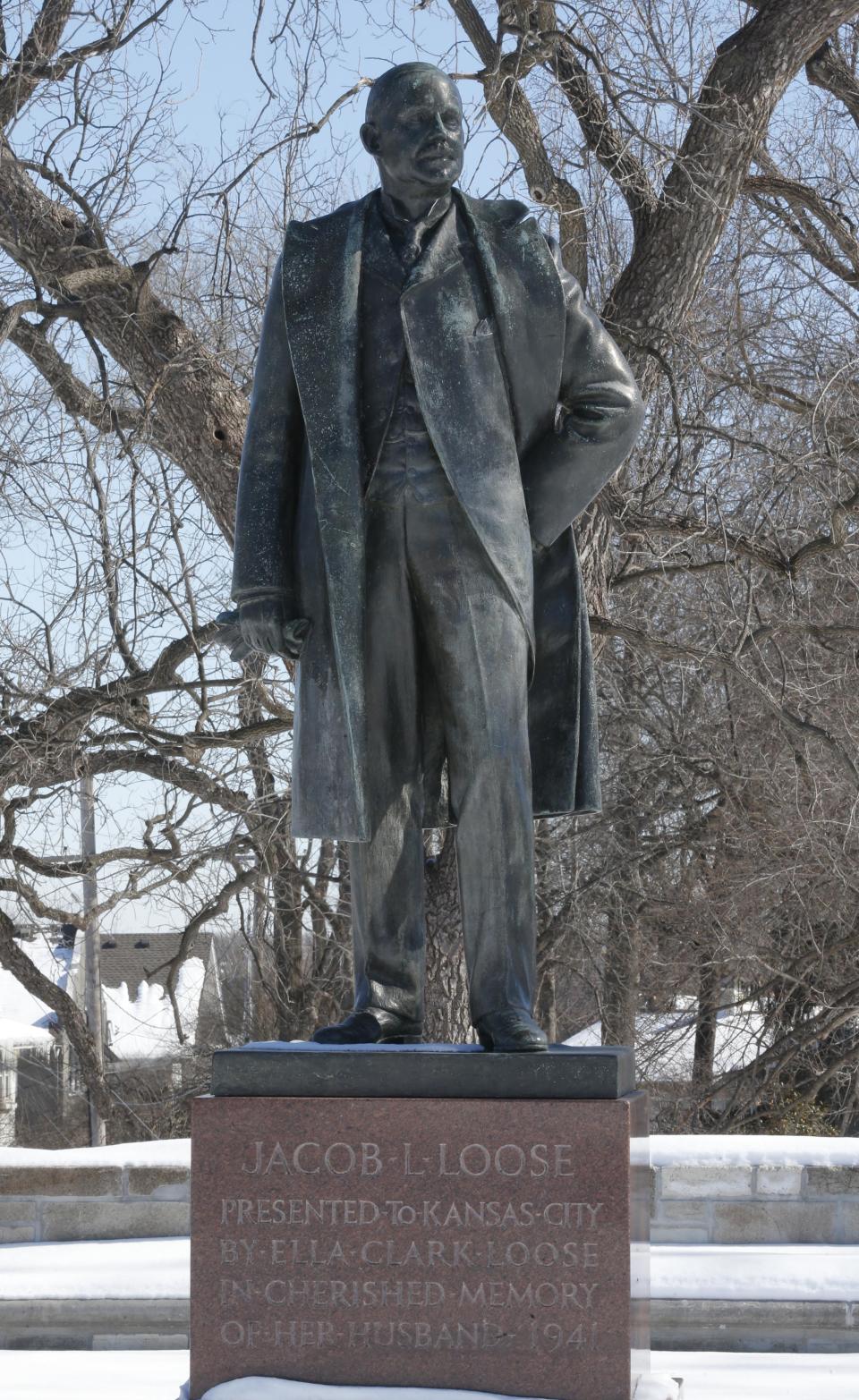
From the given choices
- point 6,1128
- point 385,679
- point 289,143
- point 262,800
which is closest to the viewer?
point 385,679

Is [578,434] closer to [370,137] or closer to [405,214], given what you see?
[405,214]

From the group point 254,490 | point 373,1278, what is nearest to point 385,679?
point 254,490

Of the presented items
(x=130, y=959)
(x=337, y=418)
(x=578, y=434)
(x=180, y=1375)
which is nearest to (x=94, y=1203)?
(x=180, y=1375)

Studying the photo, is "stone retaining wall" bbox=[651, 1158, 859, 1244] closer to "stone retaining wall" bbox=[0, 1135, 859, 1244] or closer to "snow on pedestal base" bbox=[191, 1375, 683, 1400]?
"stone retaining wall" bbox=[0, 1135, 859, 1244]

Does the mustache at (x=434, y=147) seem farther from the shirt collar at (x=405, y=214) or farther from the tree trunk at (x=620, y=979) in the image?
the tree trunk at (x=620, y=979)

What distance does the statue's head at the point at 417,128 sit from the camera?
13.4ft

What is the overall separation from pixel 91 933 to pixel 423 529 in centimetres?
924

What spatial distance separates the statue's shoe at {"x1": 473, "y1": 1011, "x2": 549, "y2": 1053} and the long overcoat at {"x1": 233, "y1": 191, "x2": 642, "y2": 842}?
0.51 m

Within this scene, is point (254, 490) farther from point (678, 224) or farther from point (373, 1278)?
point (678, 224)

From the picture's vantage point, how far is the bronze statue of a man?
4012 mm

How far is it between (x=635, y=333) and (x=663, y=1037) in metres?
6.50

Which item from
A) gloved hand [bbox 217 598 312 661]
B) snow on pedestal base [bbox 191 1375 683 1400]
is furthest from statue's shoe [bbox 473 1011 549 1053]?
gloved hand [bbox 217 598 312 661]

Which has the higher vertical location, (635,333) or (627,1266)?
(635,333)

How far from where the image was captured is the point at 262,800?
36.3 feet
